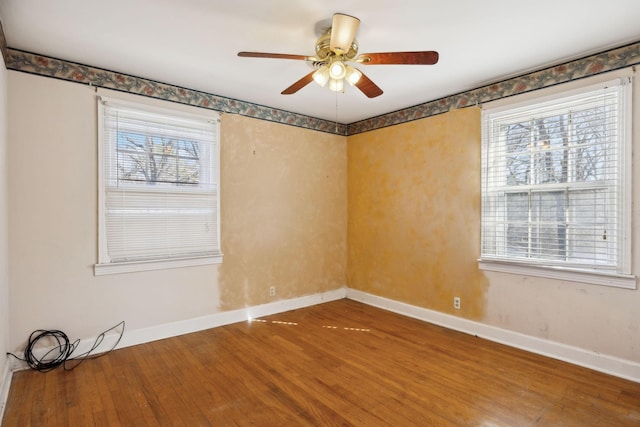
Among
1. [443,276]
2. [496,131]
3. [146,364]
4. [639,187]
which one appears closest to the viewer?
[639,187]

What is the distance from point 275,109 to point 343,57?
211 centimetres

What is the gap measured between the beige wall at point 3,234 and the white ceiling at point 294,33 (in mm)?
484

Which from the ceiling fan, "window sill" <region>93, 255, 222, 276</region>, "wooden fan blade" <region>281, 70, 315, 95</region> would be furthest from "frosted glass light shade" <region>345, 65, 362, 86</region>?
"window sill" <region>93, 255, 222, 276</region>

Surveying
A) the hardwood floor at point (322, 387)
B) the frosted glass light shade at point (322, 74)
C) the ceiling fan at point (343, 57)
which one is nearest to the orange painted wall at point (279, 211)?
the hardwood floor at point (322, 387)

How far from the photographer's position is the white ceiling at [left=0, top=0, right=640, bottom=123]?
2.17 metres

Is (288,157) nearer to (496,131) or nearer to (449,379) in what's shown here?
(496,131)

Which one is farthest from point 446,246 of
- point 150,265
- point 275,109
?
point 150,265

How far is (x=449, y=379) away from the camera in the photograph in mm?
2643

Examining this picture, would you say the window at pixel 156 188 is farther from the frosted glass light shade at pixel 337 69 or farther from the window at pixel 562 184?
the window at pixel 562 184

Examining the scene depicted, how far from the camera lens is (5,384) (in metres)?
2.43

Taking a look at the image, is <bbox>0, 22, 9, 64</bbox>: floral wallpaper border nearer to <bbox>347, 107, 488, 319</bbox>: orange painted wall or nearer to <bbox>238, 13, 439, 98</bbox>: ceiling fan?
<bbox>238, 13, 439, 98</bbox>: ceiling fan

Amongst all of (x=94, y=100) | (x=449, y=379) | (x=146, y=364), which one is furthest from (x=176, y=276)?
(x=449, y=379)

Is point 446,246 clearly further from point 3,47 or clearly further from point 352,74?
point 3,47

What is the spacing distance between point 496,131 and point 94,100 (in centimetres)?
385
